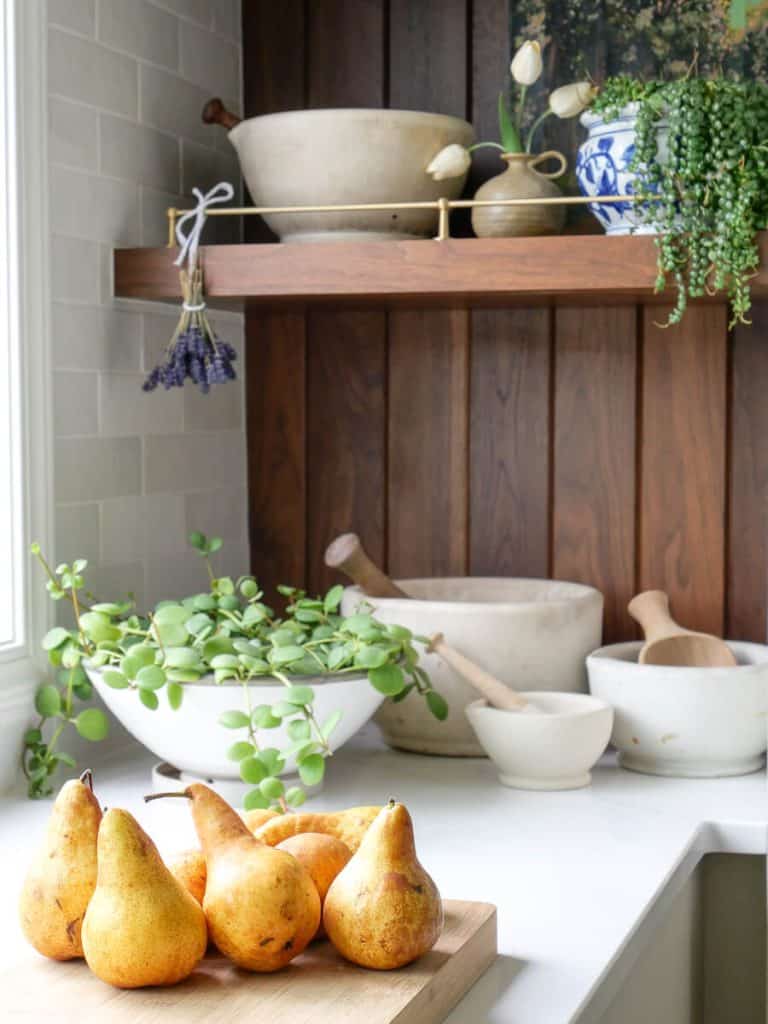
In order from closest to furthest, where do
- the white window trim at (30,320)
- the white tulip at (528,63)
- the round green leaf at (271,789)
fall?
the round green leaf at (271,789), the white window trim at (30,320), the white tulip at (528,63)

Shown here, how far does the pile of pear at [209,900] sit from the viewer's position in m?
0.92

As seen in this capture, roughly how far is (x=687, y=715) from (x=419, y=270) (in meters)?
0.58

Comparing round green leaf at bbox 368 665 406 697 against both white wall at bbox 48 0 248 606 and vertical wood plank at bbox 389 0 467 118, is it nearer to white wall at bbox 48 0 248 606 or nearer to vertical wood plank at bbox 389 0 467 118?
white wall at bbox 48 0 248 606

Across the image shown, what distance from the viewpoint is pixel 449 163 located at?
1.71m

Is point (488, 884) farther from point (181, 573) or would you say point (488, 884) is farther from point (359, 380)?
point (359, 380)

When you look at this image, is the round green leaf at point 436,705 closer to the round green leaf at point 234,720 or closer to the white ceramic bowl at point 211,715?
the white ceramic bowl at point 211,715

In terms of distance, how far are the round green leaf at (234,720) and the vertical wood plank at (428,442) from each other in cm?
68

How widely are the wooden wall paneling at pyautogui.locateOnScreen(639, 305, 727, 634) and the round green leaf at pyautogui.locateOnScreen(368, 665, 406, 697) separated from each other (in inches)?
22.0

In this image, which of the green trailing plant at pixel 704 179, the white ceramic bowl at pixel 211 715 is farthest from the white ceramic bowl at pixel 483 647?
the green trailing plant at pixel 704 179

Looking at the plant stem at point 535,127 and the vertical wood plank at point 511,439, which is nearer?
the plant stem at point 535,127

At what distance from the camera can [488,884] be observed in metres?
1.29

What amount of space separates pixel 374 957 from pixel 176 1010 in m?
0.13

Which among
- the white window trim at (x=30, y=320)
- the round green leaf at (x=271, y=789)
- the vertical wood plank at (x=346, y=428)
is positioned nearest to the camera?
the round green leaf at (x=271, y=789)

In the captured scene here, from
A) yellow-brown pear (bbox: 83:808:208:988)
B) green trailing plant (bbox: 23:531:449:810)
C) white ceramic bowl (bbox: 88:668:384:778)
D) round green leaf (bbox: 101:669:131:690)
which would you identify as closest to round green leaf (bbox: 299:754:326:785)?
green trailing plant (bbox: 23:531:449:810)
